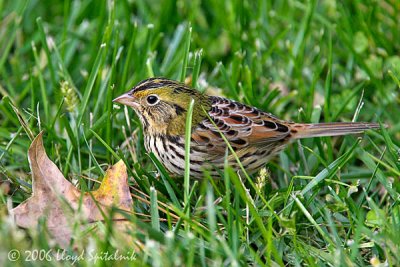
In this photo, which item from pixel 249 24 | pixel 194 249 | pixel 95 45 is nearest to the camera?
pixel 194 249

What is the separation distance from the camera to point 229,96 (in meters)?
4.14

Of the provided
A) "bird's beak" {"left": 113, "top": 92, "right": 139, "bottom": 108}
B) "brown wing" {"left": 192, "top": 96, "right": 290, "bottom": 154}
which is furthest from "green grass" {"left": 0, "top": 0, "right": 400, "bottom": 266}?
"brown wing" {"left": 192, "top": 96, "right": 290, "bottom": 154}

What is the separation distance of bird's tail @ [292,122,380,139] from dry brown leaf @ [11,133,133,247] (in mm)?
995

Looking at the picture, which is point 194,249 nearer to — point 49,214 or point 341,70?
point 49,214

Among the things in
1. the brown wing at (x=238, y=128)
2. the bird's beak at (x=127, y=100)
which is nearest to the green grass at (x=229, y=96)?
the bird's beak at (x=127, y=100)

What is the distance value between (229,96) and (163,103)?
0.71 metres

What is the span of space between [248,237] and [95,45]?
1.91 m

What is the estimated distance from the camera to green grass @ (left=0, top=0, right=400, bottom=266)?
2.80m

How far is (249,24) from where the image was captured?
4750mm

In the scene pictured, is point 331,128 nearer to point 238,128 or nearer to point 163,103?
point 238,128

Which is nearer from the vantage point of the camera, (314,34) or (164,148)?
(164,148)

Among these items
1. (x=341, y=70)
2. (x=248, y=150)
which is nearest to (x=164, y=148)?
(x=248, y=150)

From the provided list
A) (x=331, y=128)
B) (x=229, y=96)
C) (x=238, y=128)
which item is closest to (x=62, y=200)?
(x=238, y=128)

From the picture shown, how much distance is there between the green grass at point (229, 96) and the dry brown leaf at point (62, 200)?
9 cm
